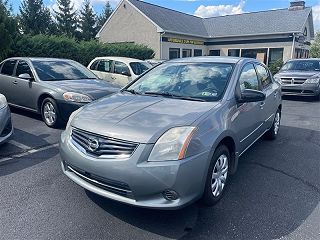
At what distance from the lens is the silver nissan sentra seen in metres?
2.62

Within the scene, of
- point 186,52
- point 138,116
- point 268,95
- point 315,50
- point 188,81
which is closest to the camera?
point 138,116

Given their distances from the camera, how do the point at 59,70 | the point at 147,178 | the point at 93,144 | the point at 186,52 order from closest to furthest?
1. the point at 147,178
2. the point at 93,144
3. the point at 59,70
4. the point at 186,52

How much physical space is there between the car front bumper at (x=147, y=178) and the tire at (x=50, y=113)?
3.59 metres

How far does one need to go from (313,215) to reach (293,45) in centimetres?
2600

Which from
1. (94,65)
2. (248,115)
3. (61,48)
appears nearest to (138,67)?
(94,65)

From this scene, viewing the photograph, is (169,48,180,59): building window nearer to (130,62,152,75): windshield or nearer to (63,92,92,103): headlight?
(130,62,152,75): windshield

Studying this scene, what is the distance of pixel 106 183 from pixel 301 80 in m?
10.1

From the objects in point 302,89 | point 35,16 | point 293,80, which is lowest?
point 302,89

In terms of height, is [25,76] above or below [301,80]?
above

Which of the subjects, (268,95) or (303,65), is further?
(303,65)

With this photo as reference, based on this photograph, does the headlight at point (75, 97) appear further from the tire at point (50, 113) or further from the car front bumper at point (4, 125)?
the car front bumper at point (4, 125)

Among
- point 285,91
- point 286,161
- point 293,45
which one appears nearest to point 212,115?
point 286,161

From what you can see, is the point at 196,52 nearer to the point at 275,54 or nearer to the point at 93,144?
the point at 275,54

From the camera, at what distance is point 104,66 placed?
1065 cm
